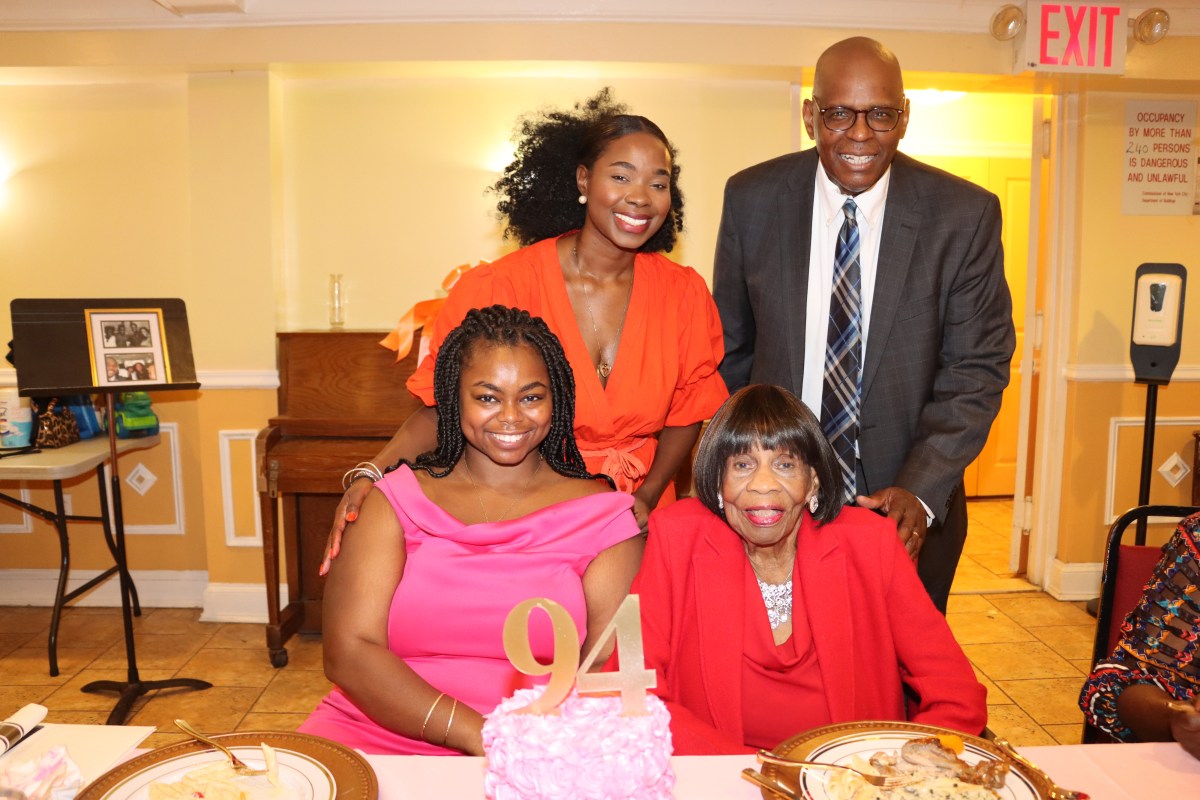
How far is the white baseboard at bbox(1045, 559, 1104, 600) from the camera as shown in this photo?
4.71 m

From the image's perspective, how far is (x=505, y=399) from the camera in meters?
1.85

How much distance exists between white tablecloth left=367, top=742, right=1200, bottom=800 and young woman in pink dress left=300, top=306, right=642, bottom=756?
0.38 m

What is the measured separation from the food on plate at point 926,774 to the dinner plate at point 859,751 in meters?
0.01

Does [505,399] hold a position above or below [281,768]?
above

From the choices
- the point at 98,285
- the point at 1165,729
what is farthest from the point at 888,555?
the point at 98,285

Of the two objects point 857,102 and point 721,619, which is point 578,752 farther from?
point 857,102

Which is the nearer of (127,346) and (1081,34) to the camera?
(127,346)

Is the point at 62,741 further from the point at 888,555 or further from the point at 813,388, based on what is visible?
the point at 813,388

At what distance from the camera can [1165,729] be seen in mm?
1474

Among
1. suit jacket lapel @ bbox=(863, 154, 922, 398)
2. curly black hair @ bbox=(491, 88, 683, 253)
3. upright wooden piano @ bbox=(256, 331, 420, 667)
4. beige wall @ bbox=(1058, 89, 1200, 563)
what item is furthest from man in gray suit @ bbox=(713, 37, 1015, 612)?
beige wall @ bbox=(1058, 89, 1200, 563)

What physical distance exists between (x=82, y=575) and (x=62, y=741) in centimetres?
385

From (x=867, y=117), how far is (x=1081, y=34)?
8.89 ft

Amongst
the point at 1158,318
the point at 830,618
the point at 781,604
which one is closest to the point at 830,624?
the point at 830,618

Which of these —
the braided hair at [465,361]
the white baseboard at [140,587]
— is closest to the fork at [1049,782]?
the braided hair at [465,361]
